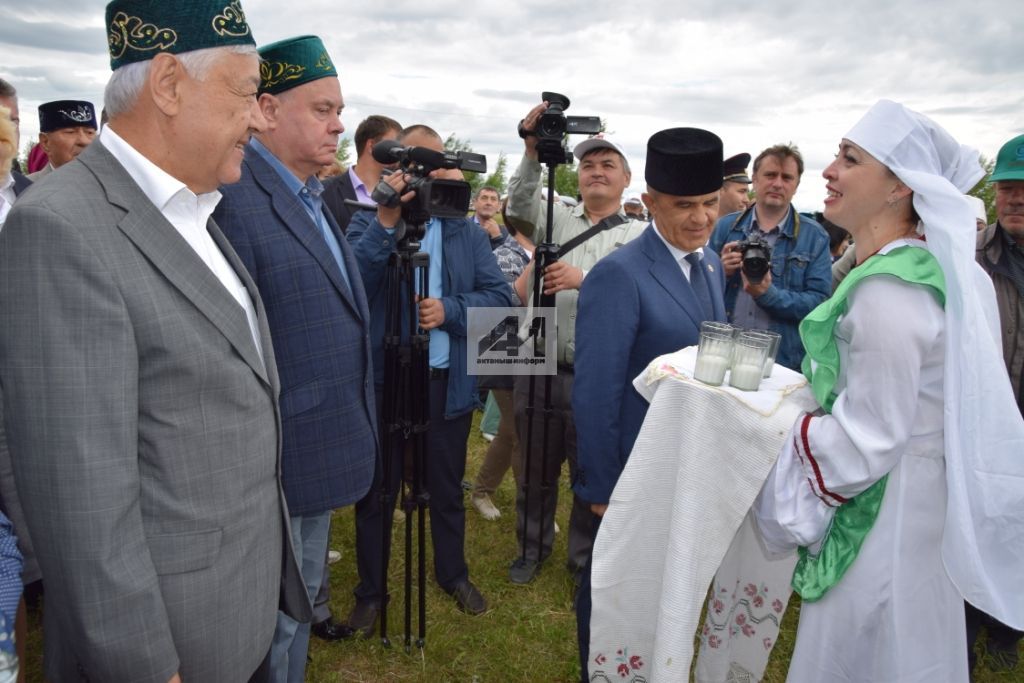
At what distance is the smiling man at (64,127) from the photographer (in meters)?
4.42

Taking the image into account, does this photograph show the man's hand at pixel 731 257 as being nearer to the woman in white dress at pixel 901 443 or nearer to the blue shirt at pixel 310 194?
the woman in white dress at pixel 901 443

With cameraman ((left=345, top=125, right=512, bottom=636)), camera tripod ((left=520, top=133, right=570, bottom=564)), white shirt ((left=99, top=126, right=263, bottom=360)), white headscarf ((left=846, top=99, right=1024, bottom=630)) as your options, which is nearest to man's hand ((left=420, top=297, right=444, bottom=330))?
cameraman ((left=345, top=125, right=512, bottom=636))

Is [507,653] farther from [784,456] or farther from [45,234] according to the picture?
[45,234]

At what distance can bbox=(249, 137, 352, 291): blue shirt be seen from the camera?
2197mm

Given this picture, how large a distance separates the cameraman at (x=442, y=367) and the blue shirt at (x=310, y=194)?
618 millimetres

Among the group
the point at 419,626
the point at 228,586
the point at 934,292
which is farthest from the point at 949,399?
the point at 419,626

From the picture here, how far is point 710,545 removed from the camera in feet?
6.43

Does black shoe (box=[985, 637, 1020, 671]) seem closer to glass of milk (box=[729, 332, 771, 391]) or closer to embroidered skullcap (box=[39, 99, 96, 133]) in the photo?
glass of milk (box=[729, 332, 771, 391])

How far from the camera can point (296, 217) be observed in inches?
83.2

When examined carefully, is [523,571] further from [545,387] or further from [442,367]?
[442,367]

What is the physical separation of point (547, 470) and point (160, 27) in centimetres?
299

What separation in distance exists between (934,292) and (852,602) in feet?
2.80

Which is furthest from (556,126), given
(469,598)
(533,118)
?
(469,598)

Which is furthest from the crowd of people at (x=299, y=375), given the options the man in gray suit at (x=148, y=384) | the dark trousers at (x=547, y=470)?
the dark trousers at (x=547, y=470)
